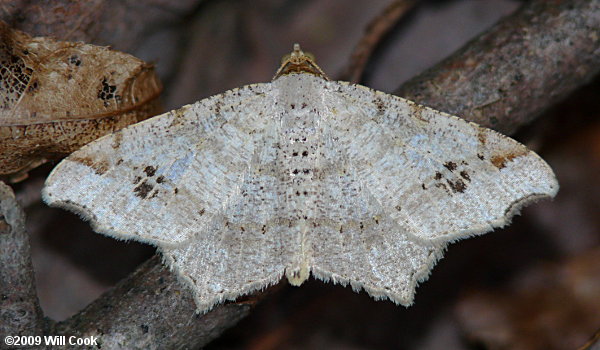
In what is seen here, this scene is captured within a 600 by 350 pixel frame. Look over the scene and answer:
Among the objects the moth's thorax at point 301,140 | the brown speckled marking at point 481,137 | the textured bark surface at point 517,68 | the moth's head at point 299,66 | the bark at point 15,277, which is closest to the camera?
the bark at point 15,277

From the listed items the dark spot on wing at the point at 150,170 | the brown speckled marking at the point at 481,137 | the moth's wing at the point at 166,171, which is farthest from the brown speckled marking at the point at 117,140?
the brown speckled marking at the point at 481,137

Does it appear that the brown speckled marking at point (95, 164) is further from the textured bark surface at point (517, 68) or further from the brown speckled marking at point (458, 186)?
the textured bark surface at point (517, 68)

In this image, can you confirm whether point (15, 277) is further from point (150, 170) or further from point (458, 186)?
point (458, 186)

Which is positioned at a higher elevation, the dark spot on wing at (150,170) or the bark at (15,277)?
the dark spot on wing at (150,170)

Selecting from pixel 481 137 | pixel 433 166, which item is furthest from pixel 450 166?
pixel 481 137

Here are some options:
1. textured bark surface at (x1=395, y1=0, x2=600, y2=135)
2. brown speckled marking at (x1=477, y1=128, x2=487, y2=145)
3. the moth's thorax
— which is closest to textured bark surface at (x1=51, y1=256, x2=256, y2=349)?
the moth's thorax

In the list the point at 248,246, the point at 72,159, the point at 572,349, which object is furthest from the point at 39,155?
the point at 572,349
